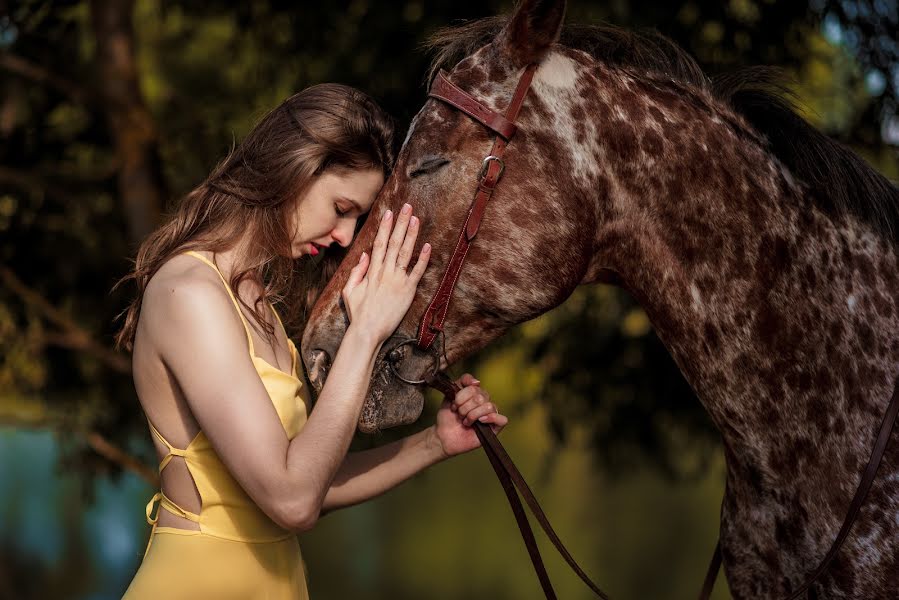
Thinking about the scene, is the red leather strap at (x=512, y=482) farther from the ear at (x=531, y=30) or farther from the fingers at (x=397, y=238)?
the ear at (x=531, y=30)

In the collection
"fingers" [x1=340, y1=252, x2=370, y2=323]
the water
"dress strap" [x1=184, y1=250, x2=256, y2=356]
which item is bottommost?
the water

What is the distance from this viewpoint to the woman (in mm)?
2004

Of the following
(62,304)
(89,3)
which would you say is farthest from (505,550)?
(89,3)

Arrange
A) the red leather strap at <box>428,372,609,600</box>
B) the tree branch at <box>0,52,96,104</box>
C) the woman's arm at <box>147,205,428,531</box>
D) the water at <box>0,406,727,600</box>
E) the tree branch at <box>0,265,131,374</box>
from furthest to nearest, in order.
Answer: the water at <box>0,406,727,600</box>, the tree branch at <box>0,265,131,374</box>, the tree branch at <box>0,52,96,104</box>, the red leather strap at <box>428,372,609,600</box>, the woman's arm at <box>147,205,428,531</box>

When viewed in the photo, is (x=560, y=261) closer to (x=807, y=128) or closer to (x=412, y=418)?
(x=412, y=418)

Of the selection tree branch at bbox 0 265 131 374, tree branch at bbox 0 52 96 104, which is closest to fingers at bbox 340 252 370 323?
tree branch at bbox 0 265 131 374

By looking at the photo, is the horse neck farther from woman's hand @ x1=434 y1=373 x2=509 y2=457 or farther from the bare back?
the bare back

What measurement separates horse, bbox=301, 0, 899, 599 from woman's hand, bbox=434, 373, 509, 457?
184mm

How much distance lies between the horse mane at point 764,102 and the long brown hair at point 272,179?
292 mm

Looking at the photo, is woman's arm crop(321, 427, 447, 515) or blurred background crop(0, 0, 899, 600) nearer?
woman's arm crop(321, 427, 447, 515)

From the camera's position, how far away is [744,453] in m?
2.37

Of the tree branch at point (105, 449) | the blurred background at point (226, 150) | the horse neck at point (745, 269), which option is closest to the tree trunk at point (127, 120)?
the blurred background at point (226, 150)

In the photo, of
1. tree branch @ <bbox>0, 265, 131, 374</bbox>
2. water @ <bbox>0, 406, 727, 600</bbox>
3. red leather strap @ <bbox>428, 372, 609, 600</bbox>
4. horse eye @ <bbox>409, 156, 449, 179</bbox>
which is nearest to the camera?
horse eye @ <bbox>409, 156, 449, 179</bbox>

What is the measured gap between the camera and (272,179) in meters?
2.30
